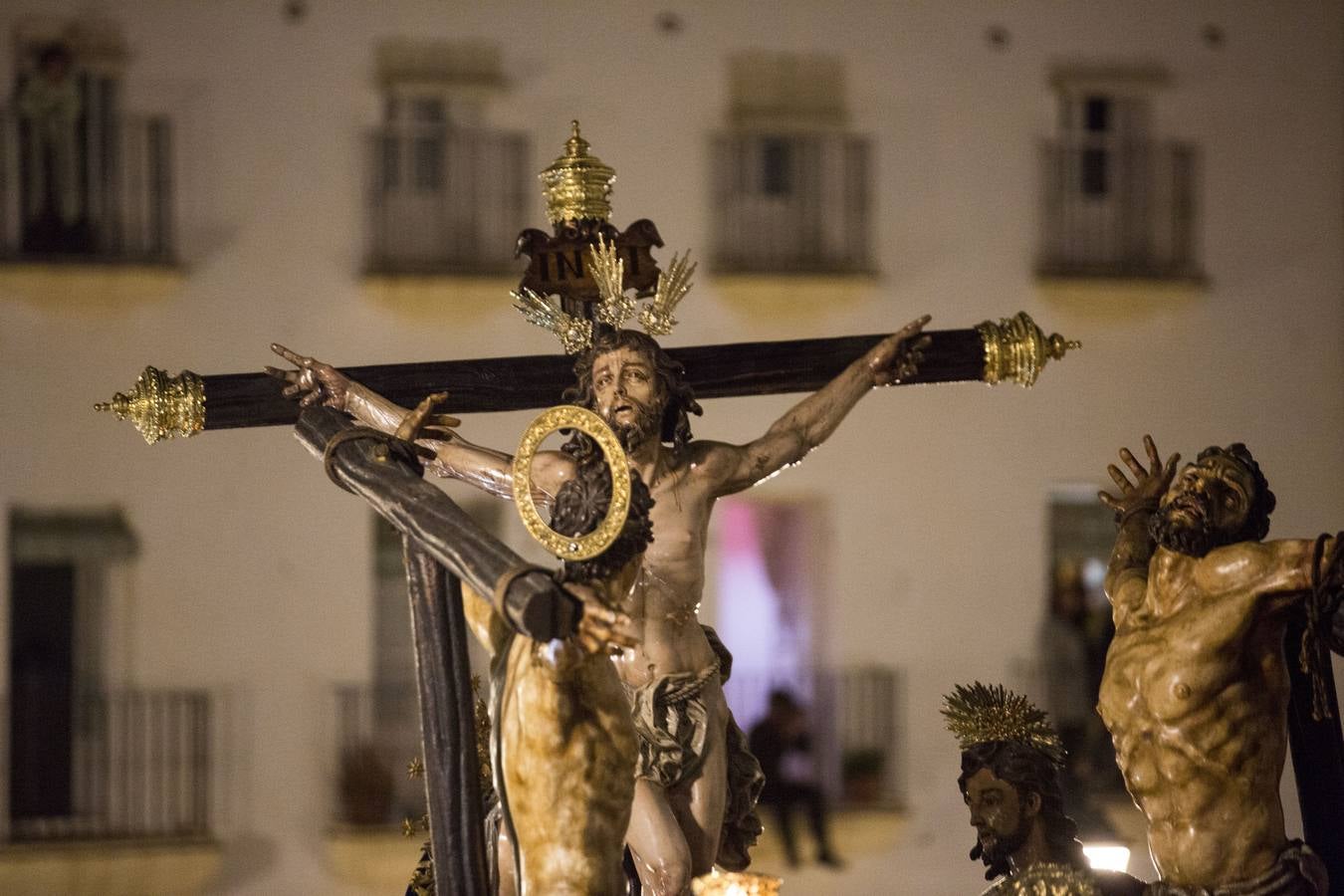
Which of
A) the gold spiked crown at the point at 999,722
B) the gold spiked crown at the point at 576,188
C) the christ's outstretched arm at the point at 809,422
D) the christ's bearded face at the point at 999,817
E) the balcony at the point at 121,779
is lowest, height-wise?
the balcony at the point at 121,779

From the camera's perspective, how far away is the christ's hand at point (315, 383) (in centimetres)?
864

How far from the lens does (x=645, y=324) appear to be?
8711 millimetres

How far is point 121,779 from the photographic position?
17.5 m

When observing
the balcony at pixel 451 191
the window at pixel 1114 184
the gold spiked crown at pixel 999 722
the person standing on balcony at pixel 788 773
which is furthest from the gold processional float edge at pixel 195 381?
the window at pixel 1114 184

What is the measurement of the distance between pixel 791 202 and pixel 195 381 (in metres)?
9.82

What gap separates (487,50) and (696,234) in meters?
1.52

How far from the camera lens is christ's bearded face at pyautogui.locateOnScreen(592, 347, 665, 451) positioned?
26.9 feet

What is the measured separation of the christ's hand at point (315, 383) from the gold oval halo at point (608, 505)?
5.64 ft

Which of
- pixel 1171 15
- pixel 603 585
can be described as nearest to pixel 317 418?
pixel 603 585

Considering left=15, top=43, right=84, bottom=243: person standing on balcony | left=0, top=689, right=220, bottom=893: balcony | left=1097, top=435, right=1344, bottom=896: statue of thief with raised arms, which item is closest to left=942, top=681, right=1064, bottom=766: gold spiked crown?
left=1097, top=435, right=1344, bottom=896: statue of thief with raised arms

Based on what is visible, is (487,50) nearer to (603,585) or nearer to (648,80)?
(648,80)

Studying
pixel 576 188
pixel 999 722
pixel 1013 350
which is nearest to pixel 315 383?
pixel 576 188

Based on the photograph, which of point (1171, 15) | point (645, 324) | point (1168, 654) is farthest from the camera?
point (1171, 15)

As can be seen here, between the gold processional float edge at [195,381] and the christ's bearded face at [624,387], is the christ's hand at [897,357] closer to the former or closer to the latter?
the gold processional float edge at [195,381]
